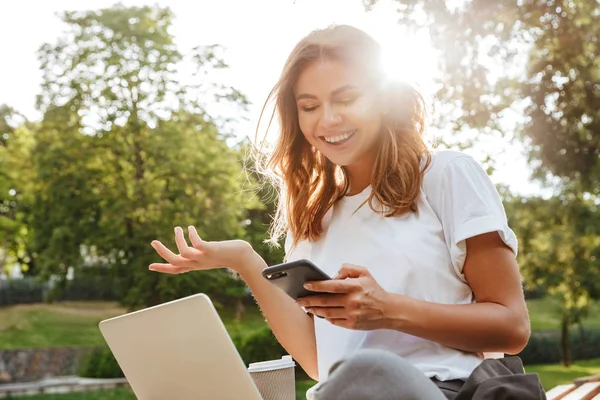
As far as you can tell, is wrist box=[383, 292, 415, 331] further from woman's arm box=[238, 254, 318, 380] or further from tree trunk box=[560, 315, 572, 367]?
tree trunk box=[560, 315, 572, 367]

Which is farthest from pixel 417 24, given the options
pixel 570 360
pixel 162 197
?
pixel 570 360

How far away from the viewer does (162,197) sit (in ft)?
57.5

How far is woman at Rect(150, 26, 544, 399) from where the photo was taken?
5.07ft

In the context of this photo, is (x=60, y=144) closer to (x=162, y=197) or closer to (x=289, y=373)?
(x=162, y=197)

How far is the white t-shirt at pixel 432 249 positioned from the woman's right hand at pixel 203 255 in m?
0.24

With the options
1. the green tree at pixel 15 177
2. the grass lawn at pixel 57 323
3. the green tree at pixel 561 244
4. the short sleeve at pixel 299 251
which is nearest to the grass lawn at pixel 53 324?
the grass lawn at pixel 57 323

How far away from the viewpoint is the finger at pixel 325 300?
1432 millimetres

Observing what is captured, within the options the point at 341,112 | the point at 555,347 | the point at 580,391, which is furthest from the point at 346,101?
the point at 555,347

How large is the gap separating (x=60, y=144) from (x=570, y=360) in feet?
54.4

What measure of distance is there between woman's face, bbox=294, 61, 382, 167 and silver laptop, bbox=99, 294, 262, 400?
0.58 m

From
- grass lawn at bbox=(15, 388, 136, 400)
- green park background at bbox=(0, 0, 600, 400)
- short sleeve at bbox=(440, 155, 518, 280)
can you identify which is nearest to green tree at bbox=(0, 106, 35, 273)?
green park background at bbox=(0, 0, 600, 400)

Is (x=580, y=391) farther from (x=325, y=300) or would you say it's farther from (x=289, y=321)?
(x=325, y=300)

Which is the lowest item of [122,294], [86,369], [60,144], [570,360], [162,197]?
[570,360]

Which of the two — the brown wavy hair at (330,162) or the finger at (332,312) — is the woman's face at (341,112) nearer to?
the brown wavy hair at (330,162)
